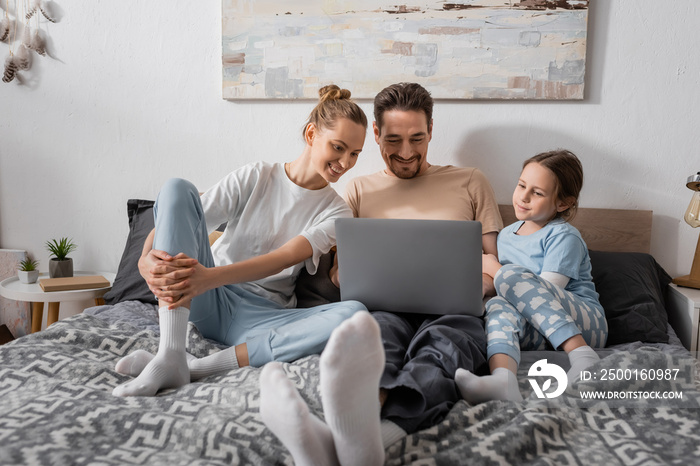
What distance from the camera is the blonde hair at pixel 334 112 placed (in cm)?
165

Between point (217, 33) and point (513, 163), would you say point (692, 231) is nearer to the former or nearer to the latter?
point (513, 163)

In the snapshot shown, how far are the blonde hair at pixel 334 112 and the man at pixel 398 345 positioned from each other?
23 centimetres

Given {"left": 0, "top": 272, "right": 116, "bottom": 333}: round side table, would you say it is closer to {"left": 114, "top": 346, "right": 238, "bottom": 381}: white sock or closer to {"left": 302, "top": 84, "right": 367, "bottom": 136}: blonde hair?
{"left": 114, "top": 346, "right": 238, "bottom": 381}: white sock

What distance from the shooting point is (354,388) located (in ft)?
2.83

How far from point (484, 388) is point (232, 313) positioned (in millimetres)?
714

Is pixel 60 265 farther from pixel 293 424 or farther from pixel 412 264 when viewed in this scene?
pixel 293 424

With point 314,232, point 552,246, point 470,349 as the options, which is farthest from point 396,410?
point 552,246

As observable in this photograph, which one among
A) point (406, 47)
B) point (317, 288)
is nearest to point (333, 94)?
point (406, 47)

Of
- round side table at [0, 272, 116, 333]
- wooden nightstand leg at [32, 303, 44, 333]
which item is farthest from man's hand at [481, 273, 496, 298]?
wooden nightstand leg at [32, 303, 44, 333]

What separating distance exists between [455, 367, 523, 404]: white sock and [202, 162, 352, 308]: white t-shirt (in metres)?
0.61

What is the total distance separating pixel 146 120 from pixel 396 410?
72.4 inches

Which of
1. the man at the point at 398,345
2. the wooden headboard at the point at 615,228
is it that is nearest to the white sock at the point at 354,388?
the man at the point at 398,345

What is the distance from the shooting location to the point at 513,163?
2.07m

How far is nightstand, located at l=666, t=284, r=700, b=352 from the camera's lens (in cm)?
167
